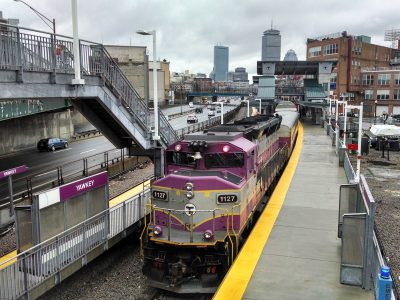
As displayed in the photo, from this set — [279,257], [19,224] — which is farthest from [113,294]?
[279,257]

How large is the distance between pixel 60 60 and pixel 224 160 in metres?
6.06

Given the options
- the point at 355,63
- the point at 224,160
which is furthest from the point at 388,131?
the point at 355,63

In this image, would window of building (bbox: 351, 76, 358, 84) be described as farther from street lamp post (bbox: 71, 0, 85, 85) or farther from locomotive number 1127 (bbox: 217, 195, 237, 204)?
locomotive number 1127 (bbox: 217, 195, 237, 204)

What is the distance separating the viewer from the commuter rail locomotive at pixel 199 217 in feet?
34.8

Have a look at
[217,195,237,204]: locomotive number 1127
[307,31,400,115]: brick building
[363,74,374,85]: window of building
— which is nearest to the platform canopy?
[217,195,237,204]: locomotive number 1127

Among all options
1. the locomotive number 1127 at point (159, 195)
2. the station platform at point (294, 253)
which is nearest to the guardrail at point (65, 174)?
the locomotive number 1127 at point (159, 195)

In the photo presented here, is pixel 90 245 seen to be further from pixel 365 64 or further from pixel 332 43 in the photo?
pixel 365 64

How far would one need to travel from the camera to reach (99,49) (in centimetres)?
1409

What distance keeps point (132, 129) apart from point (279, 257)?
815 centimetres

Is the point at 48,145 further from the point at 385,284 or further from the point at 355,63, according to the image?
the point at 355,63

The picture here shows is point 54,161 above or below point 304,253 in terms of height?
below

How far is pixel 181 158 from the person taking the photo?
1234 cm

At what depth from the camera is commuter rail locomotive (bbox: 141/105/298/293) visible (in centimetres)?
1059

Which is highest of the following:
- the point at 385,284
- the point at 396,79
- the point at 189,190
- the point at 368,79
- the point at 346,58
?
the point at 346,58
